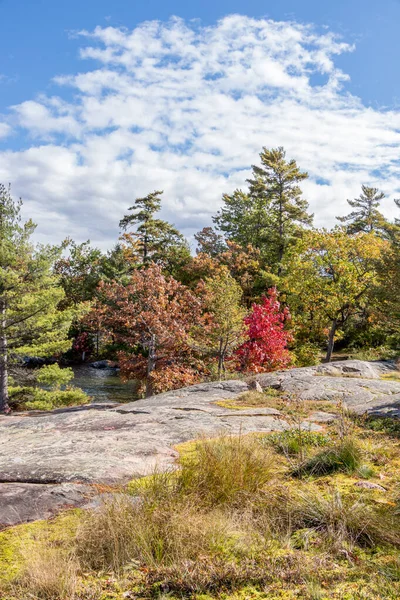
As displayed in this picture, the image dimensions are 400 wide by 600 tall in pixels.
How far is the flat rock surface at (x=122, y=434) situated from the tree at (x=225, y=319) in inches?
161

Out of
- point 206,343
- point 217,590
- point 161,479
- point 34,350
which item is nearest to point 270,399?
point 161,479

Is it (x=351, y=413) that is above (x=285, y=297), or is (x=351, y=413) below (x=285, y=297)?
below

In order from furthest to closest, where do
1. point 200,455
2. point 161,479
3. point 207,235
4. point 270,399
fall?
point 207,235 < point 270,399 < point 200,455 < point 161,479

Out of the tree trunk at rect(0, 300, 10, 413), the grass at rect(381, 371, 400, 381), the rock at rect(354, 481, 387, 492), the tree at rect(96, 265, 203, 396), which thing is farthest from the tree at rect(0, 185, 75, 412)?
the rock at rect(354, 481, 387, 492)

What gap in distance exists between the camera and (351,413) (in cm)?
618

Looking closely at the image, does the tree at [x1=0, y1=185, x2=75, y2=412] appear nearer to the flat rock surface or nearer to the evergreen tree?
the flat rock surface

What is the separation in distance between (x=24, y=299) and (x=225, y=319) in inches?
276

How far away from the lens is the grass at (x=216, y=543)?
2258 mm

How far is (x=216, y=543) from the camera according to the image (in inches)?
103

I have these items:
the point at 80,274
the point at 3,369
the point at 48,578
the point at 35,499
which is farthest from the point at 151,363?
the point at 80,274

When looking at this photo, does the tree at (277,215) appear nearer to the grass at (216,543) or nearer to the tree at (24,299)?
the tree at (24,299)

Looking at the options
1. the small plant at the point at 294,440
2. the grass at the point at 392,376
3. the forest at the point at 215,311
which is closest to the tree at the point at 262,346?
the forest at the point at 215,311

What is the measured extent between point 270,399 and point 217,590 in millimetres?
5875

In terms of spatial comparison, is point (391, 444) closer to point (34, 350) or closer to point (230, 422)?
point (230, 422)
